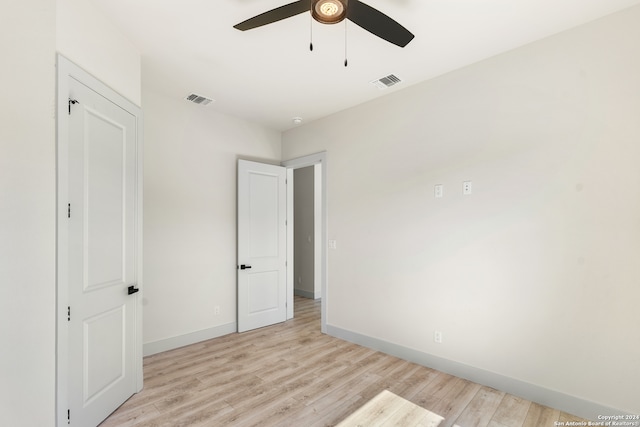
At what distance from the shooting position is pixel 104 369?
85.3 inches

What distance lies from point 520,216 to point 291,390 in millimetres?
2482

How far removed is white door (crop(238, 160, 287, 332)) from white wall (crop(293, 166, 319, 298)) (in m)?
1.51

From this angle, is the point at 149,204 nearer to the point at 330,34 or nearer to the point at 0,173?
the point at 0,173

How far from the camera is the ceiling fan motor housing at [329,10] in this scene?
1.54 metres

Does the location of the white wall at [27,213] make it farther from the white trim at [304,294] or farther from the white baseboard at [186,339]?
the white trim at [304,294]

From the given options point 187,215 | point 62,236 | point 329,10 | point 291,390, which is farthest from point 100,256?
point 329,10

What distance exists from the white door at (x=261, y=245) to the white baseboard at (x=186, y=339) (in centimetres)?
18

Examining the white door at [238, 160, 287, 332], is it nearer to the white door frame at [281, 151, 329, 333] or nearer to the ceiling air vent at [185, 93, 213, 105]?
the white door frame at [281, 151, 329, 333]

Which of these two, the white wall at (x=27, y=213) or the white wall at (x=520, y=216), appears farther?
the white wall at (x=520, y=216)

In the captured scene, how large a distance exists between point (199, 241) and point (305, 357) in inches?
75.6

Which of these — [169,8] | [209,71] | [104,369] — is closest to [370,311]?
[104,369]

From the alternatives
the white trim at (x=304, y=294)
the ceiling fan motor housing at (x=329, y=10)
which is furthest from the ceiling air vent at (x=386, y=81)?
the white trim at (x=304, y=294)

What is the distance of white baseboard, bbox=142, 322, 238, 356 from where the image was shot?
3.36 meters

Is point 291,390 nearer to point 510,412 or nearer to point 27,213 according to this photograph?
point 510,412
